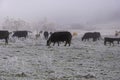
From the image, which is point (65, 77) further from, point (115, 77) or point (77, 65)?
point (77, 65)

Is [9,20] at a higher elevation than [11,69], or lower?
higher

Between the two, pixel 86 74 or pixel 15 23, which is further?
pixel 15 23

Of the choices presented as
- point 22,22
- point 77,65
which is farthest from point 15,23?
point 77,65

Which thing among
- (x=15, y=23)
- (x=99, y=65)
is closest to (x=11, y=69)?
(x=99, y=65)

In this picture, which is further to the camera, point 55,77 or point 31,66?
point 31,66

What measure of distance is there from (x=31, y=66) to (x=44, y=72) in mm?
2032

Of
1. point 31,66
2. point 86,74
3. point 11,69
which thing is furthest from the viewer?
point 31,66

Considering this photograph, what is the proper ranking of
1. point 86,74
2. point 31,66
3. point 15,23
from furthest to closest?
point 15,23 < point 31,66 < point 86,74

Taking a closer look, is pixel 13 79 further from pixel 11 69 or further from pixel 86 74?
→ pixel 86 74

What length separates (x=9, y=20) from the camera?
17862 cm

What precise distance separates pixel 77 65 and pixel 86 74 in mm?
3040

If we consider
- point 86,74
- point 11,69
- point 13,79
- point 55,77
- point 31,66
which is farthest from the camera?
point 31,66

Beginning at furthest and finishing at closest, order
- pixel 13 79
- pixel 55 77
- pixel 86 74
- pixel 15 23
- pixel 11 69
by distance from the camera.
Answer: pixel 15 23 → pixel 11 69 → pixel 86 74 → pixel 55 77 → pixel 13 79

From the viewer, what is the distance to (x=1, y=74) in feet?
44.4
